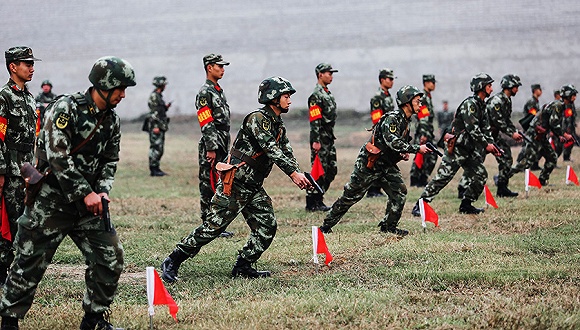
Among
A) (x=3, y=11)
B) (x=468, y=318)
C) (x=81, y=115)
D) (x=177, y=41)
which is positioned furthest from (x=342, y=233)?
(x=3, y=11)

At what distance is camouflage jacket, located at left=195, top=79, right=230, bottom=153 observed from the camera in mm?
10383

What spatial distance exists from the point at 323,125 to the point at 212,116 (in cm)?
303

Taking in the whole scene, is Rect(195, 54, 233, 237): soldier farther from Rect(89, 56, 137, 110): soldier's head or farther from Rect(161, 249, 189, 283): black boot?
Rect(89, 56, 137, 110): soldier's head

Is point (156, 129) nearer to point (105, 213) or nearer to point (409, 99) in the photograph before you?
point (409, 99)

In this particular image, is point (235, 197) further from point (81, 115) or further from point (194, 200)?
point (194, 200)

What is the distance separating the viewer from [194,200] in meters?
14.9

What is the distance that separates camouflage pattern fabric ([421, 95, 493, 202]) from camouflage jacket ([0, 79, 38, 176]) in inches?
243

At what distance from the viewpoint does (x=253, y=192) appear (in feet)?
26.2

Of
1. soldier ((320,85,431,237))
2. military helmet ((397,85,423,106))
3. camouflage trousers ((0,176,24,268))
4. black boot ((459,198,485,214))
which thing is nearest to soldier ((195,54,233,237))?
soldier ((320,85,431,237))

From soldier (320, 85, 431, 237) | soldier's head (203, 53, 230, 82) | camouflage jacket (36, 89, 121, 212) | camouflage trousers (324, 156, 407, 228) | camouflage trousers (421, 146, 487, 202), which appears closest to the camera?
camouflage jacket (36, 89, 121, 212)

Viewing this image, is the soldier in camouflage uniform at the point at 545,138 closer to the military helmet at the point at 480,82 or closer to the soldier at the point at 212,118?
the military helmet at the point at 480,82

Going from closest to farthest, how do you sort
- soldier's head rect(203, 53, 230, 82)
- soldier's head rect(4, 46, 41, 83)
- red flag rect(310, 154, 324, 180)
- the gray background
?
soldier's head rect(4, 46, 41, 83) → soldier's head rect(203, 53, 230, 82) → red flag rect(310, 154, 324, 180) → the gray background

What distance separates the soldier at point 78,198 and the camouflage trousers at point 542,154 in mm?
11141

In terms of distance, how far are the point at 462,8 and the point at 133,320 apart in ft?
85.9
